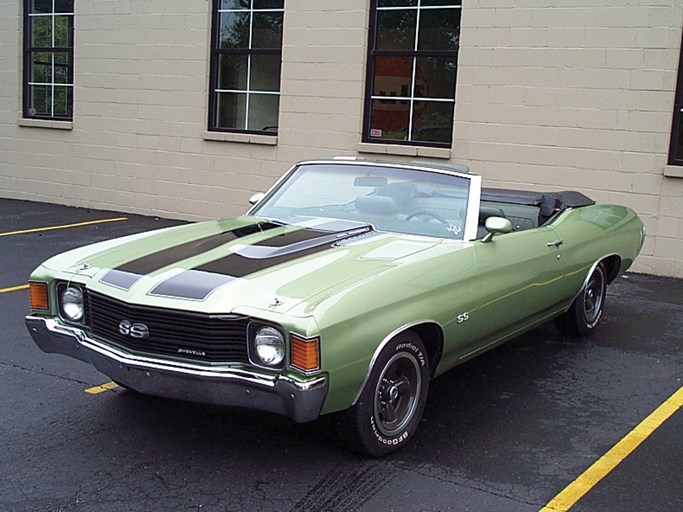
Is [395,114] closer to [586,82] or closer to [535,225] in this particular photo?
[586,82]

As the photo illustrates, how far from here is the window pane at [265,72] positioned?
1226 centimetres

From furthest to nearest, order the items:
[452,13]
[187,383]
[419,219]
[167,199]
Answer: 1. [167,199]
2. [452,13]
3. [419,219]
4. [187,383]

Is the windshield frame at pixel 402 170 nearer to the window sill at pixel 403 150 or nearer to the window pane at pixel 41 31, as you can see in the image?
the window sill at pixel 403 150

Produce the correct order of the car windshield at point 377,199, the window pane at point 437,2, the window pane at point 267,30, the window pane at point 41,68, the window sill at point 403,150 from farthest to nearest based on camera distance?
the window pane at point 41,68, the window pane at point 267,30, the window sill at point 403,150, the window pane at point 437,2, the car windshield at point 377,199

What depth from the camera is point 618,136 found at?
972 centimetres

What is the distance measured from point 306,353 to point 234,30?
9698mm

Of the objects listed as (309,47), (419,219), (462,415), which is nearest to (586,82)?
(309,47)

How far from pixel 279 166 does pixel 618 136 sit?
4.59 m

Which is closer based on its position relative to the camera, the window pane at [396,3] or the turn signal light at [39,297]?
the turn signal light at [39,297]

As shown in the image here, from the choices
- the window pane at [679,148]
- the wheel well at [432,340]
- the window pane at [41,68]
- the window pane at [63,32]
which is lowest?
the wheel well at [432,340]

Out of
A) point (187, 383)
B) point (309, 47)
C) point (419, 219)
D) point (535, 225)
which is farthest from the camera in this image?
point (309, 47)

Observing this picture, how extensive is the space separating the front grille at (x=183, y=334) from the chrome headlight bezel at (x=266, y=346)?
39 millimetres

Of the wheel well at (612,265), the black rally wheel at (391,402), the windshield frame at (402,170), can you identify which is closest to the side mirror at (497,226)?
Answer: the windshield frame at (402,170)

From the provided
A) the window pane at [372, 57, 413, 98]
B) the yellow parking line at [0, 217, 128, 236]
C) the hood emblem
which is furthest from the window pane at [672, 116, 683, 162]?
the yellow parking line at [0, 217, 128, 236]
